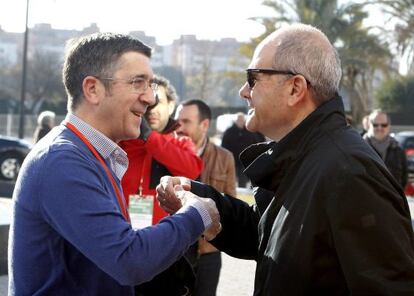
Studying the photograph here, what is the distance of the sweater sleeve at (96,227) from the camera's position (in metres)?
2.18

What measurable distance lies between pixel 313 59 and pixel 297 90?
0.12 m

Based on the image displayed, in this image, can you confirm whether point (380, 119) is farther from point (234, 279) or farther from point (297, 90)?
point (297, 90)

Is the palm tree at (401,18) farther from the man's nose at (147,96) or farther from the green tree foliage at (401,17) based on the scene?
the man's nose at (147,96)

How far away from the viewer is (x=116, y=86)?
253cm

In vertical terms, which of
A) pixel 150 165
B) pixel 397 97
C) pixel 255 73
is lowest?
pixel 397 97

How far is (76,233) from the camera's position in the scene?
2186 mm

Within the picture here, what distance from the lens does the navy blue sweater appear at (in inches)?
86.0

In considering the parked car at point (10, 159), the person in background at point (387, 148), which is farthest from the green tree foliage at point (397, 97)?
the person in background at point (387, 148)

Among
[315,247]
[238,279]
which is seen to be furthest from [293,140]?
[238,279]

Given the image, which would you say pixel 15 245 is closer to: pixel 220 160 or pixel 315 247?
pixel 315 247

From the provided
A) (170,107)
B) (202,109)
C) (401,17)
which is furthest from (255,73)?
(401,17)

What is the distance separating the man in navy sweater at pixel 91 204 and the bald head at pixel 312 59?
50cm

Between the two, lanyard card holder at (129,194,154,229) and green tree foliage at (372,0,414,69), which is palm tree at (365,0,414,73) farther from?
lanyard card holder at (129,194,154,229)

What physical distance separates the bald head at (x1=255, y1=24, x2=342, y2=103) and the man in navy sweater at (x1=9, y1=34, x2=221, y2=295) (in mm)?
496
